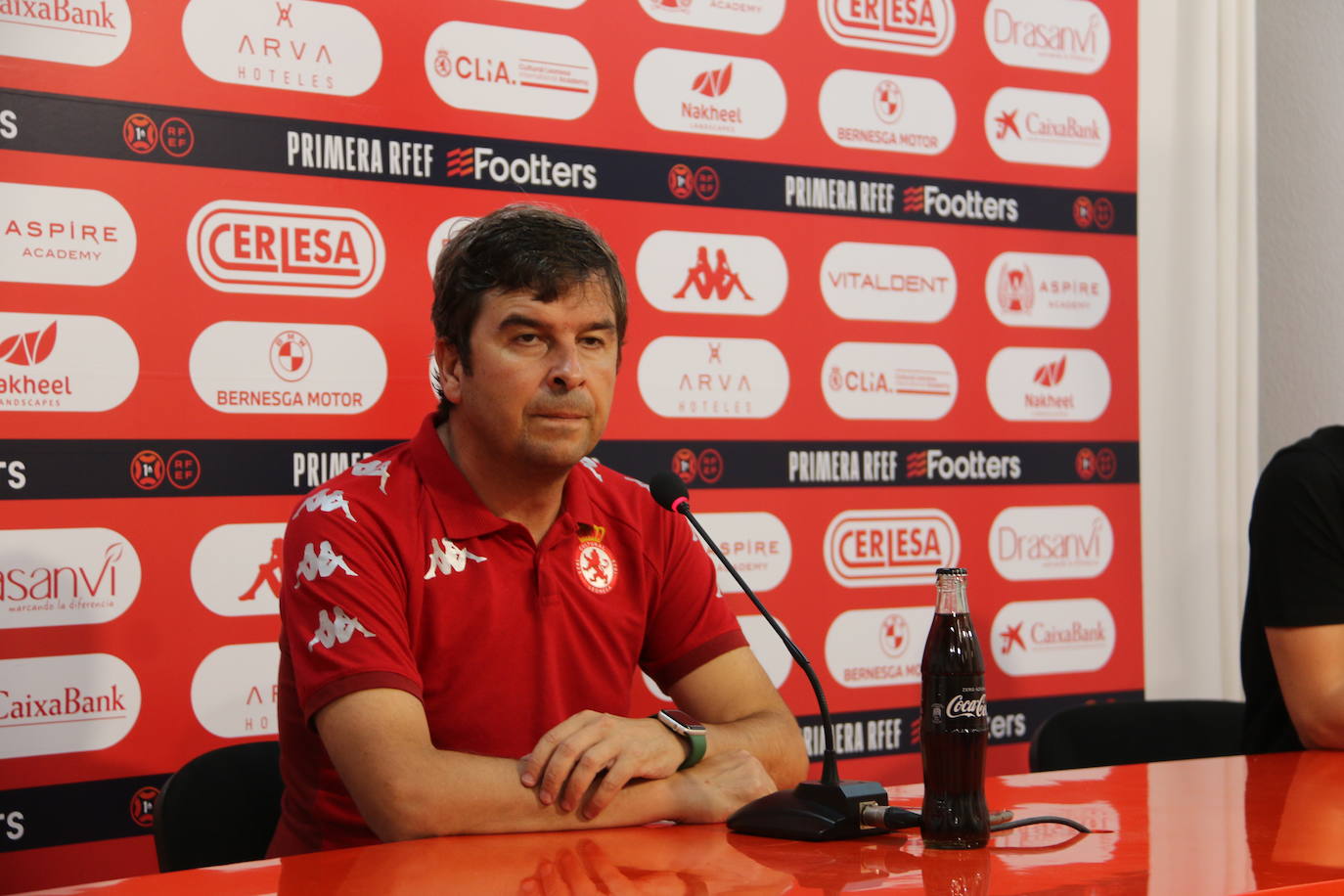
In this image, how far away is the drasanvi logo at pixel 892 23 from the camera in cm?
293

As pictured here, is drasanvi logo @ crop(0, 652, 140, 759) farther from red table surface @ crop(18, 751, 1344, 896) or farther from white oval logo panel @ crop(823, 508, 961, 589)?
white oval logo panel @ crop(823, 508, 961, 589)

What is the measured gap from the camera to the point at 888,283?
295 centimetres

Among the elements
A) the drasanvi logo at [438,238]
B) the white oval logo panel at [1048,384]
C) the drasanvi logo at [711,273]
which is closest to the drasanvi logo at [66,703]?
the drasanvi logo at [438,238]

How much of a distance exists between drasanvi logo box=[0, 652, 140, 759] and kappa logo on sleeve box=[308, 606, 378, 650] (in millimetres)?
769

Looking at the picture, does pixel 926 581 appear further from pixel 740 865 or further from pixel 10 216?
pixel 10 216

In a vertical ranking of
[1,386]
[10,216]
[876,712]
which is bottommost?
[876,712]

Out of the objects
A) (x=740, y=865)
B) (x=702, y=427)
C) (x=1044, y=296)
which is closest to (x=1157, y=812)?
(x=740, y=865)

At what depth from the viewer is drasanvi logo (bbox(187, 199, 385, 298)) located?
2.33 m

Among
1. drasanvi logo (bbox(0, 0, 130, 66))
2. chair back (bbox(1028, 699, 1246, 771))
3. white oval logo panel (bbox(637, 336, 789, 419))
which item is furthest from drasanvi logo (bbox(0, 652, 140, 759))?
chair back (bbox(1028, 699, 1246, 771))

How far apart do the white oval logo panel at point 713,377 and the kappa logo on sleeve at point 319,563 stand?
1074 millimetres

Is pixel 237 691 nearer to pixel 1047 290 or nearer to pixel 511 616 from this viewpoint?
pixel 511 616

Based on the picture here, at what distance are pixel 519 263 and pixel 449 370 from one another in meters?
0.22

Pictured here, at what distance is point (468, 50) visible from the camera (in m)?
2.55

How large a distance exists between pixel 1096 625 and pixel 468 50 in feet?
6.31
